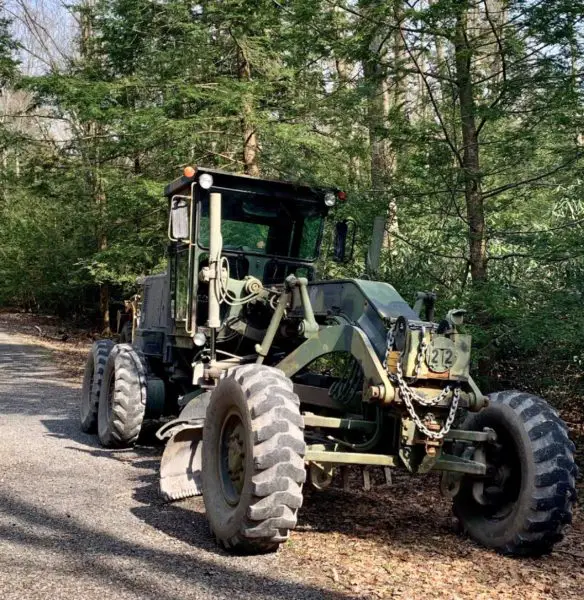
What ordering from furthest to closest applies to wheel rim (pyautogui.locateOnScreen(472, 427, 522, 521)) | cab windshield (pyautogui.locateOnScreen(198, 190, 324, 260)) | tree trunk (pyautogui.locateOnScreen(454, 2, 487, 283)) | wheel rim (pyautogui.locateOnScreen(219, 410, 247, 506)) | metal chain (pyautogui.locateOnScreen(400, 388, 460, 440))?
1. tree trunk (pyautogui.locateOnScreen(454, 2, 487, 283))
2. cab windshield (pyautogui.locateOnScreen(198, 190, 324, 260))
3. wheel rim (pyautogui.locateOnScreen(472, 427, 522, 521))
4. wheel rim (pyautogui.locateOnScreen(219, 410, 247, 506))
5. metal chain (pyautogui.locateOnScreen(400, 388, 460, 440))

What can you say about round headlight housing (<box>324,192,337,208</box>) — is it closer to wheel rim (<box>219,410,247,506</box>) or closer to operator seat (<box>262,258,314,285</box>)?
operator seat (<box>262,258,314,285</box>)

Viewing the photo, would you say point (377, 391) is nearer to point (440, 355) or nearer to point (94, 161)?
point (440, 355)

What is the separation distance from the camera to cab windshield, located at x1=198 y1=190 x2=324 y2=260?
7605 millimetres

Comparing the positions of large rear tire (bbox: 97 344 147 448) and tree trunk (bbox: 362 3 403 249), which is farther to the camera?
tree trunk (bbox: 362 3 403 249)

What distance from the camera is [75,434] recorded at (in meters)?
9.12

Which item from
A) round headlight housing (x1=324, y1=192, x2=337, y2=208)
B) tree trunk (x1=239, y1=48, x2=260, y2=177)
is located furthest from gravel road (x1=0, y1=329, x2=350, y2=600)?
tree trunk (x1=239, y1=48, x2=260, y2=177)

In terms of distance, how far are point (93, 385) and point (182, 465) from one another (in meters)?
3.62

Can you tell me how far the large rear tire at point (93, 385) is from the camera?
9008 millimetres

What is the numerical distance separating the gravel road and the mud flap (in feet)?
0.50

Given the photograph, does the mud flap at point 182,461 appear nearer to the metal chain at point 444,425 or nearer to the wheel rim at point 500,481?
the metal chain at point 444,425

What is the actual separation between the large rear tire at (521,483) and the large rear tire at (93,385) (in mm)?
5029

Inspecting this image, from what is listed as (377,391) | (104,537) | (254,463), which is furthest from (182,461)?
(377,391)

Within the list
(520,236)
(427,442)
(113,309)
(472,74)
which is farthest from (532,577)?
(113,309)

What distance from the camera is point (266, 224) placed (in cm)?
785
